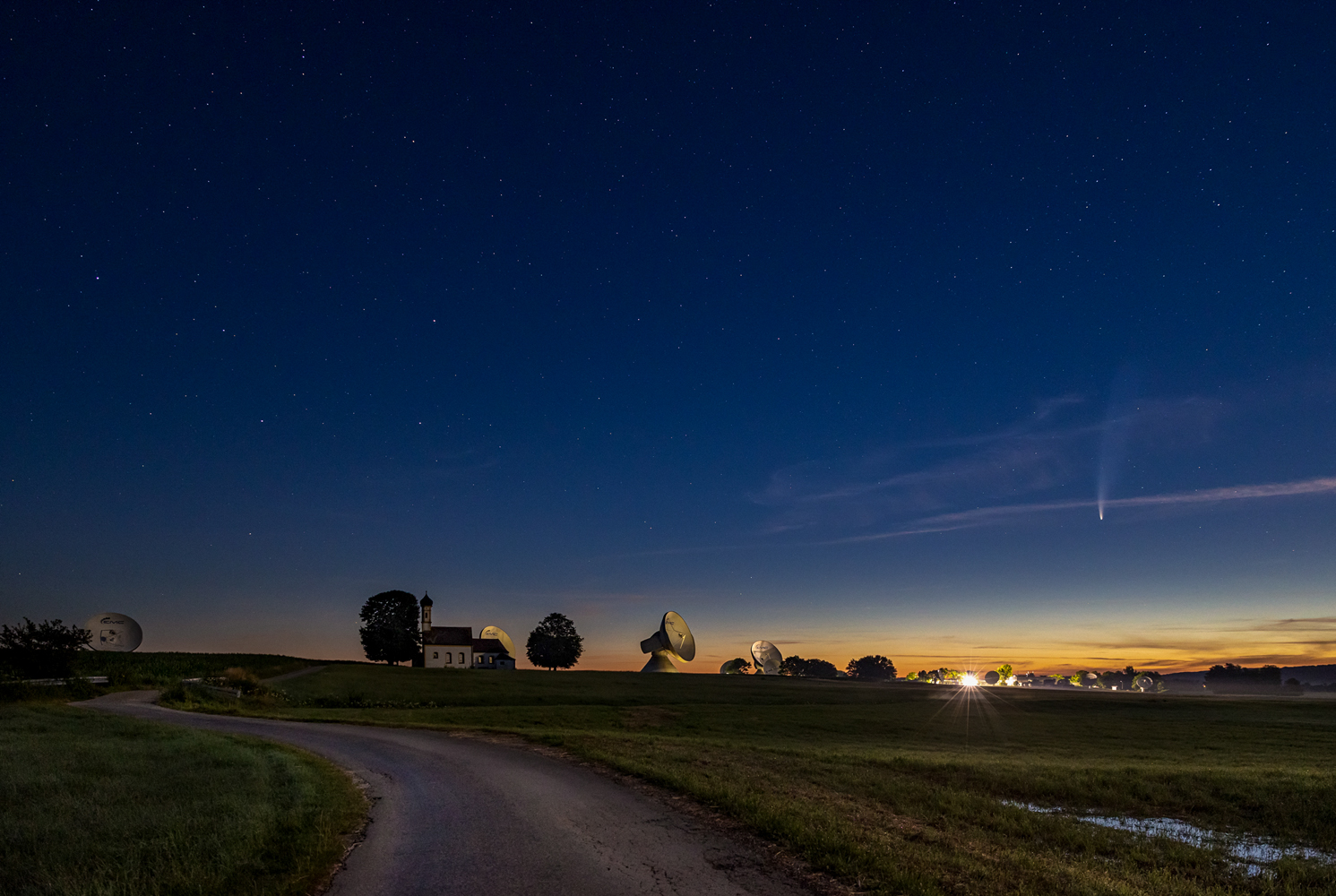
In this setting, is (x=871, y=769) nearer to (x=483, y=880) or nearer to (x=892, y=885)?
(x=892, y=885)

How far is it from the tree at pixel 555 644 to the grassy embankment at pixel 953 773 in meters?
60.9

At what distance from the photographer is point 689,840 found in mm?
12016

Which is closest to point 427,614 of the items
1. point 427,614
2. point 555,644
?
point 427,614

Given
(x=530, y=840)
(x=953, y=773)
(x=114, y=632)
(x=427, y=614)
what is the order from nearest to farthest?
(x=530, y=840) < (x=953, y=773) < (x=114, y=632) < (x=427, y=614)

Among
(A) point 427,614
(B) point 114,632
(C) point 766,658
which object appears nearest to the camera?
(B) point 114,632

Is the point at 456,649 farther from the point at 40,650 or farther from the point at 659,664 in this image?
the point at 40,650

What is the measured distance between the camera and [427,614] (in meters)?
120

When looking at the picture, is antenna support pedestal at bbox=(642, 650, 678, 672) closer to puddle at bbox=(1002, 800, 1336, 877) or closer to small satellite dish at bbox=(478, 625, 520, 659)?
small satellite dish at bbox=(478, 625, 520, 659)

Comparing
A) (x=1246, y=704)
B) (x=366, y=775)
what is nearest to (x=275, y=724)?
(x=366, y=775)

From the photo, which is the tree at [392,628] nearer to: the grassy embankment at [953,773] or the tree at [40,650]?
the grassy embankment at [953,773]

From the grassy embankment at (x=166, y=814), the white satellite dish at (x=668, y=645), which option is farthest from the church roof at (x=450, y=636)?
the grassy embankment at (x=166, y=814)

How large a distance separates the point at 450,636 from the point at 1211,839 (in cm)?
11563

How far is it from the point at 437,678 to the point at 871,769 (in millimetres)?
59706

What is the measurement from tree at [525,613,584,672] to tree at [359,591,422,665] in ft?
64.7
